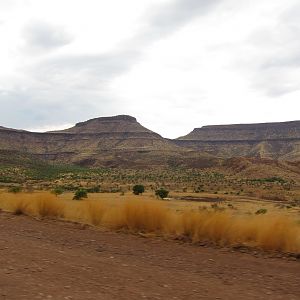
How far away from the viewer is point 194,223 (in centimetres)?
1133

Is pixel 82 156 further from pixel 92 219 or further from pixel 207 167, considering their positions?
pixel 92 219

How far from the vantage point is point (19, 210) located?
15086 mm

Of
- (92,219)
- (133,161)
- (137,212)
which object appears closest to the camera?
(137,212)

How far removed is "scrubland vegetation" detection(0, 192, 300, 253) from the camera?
10211 millimetres

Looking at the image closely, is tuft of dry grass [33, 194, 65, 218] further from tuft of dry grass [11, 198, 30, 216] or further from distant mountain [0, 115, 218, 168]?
distant mountain [0, 115, 218, 168]

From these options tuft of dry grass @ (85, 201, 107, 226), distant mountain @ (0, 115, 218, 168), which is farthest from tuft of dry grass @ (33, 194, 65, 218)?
distant mountain @ (0, 115, 218, 168)

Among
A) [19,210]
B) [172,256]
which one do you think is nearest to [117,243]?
[172,256]

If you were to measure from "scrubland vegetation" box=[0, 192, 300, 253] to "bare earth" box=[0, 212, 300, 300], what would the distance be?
0.66 m

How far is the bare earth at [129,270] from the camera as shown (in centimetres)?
655

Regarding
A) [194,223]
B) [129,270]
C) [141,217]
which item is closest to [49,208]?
[141,217]

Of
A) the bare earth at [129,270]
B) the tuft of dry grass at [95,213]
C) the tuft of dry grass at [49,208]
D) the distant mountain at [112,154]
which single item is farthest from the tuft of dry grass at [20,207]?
the distant mountain at [112,154]

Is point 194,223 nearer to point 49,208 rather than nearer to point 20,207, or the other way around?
point 49,208

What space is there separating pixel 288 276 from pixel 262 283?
0.78m

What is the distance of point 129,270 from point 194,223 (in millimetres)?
3747
